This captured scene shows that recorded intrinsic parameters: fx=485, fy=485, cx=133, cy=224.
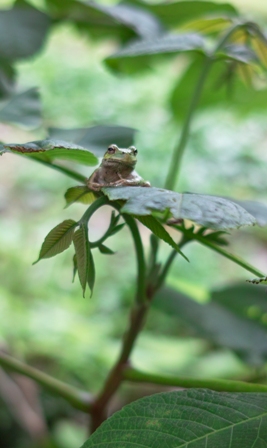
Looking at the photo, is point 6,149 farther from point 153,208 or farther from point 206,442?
point 206,442

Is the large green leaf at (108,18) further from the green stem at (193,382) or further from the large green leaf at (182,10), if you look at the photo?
the green stem at (193,382)

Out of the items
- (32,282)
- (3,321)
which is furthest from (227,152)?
(3,321)

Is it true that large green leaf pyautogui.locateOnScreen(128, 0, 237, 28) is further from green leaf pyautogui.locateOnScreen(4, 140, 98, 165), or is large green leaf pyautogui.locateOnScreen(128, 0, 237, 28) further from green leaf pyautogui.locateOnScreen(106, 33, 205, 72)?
green leaf pyautogui.locateOnScreen(4, 140, 98, 165)

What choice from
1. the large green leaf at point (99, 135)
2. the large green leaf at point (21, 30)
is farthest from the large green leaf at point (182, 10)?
the large green leaf at point (99, 135)

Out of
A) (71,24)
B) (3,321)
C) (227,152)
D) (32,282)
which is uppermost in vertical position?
(227,152)

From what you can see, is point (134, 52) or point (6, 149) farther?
point (134, 52)

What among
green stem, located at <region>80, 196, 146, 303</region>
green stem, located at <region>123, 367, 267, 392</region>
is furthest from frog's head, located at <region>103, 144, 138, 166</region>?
green stem, located at <region>123, 367, 267, 392</region>
